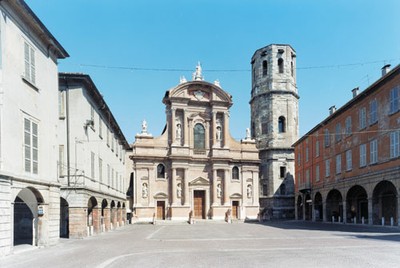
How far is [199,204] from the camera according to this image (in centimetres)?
4719

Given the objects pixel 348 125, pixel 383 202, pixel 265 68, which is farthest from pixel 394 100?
pixel 265 68

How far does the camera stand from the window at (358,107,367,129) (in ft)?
101

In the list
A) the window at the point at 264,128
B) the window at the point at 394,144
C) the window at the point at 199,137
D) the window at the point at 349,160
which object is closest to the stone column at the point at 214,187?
the window at the point at 199,137

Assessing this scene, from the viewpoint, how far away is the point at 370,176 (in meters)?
29.2

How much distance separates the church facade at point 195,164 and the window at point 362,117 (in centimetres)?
1852

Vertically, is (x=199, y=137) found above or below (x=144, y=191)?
above

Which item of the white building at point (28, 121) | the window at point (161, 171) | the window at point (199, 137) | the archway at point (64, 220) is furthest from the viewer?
the window at point (199, 137)

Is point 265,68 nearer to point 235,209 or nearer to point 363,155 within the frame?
point 235,209

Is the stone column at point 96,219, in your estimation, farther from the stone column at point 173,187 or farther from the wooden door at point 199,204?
the wooden door at point 199,204

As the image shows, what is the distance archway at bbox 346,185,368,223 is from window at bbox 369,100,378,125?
7046 millimetres

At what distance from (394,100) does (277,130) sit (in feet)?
83.7

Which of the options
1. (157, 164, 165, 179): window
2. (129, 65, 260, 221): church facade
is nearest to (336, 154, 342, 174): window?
(129, 65, 260, 221): church facade

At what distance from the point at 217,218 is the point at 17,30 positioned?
3527cm

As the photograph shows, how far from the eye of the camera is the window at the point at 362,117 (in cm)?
3083
